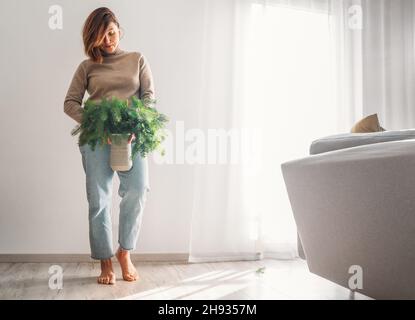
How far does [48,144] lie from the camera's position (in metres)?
2.55

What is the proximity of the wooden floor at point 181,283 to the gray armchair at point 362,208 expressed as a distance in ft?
1.06

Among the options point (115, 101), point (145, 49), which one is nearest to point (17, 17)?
point (145, 49)

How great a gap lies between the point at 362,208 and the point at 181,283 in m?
1.07

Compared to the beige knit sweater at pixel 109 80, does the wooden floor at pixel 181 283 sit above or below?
below

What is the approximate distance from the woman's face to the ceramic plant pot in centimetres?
51

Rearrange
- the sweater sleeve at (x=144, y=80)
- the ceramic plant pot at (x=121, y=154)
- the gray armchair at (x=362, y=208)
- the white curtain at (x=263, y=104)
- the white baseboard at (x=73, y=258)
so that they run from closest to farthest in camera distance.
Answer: the gray armchair at (x=362, y=208) → the ceramic plant pot at (x=121, y=154) → the sweater sleeve at (x=144, y=80) → the white baseboard at (x=73, y=258) → the white curtain at (x=263, y=104)

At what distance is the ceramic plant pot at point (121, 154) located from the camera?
1.91m

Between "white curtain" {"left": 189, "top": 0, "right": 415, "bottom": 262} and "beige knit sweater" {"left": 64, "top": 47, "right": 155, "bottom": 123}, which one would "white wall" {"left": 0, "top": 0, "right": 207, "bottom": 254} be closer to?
"white curtain" {"left": 189, "top": 0, "right": 415, "bottom": 262}

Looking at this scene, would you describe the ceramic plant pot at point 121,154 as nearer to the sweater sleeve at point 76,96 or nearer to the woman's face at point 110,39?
the sweater sleeve at point 76,96

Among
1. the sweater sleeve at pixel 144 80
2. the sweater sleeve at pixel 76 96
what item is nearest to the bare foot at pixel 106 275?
the sweater sleeve at pixel 76 96

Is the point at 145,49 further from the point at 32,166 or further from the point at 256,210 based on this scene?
the point at 256,210

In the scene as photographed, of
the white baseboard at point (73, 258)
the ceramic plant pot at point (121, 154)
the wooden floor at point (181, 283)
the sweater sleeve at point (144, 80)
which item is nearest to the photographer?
the wooden floor at point (181, 283)

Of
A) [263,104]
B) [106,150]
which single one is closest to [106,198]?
[106,150]
